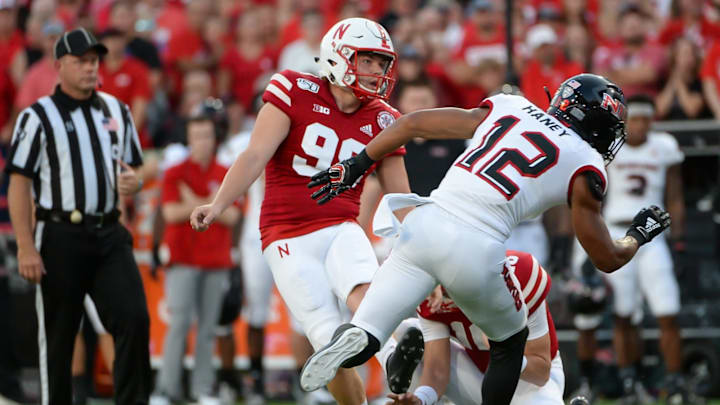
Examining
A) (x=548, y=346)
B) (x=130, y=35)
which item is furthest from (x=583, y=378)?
(x=130, y=35)

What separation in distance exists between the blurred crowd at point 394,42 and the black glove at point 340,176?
4.31 metres

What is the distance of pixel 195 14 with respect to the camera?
38.5ft

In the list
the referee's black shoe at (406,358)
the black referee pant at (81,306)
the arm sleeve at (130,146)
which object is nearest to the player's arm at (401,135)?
the referee's black shoe at (406,358)

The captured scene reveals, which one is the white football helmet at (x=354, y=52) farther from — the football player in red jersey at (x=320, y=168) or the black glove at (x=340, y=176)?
the black glove at (x=340, y=176)

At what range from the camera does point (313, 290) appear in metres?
5.48

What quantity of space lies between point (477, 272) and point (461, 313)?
2.54ft

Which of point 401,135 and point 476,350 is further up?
point 401,135

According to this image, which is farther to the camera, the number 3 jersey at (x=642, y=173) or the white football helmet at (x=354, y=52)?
the number 3 jersey at (x=642, y=173)

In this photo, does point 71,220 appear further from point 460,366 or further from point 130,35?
point 130,35

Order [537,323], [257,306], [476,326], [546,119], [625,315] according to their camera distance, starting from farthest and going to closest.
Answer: [257,306]
[625,315]
[537,323]
[476,326]
[546,119]

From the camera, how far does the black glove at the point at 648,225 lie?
17.2 ft

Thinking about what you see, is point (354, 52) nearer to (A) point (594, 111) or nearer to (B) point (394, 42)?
(A) point (594, 111)

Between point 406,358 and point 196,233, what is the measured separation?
400cm

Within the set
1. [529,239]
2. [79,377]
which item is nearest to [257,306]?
[79,377]
